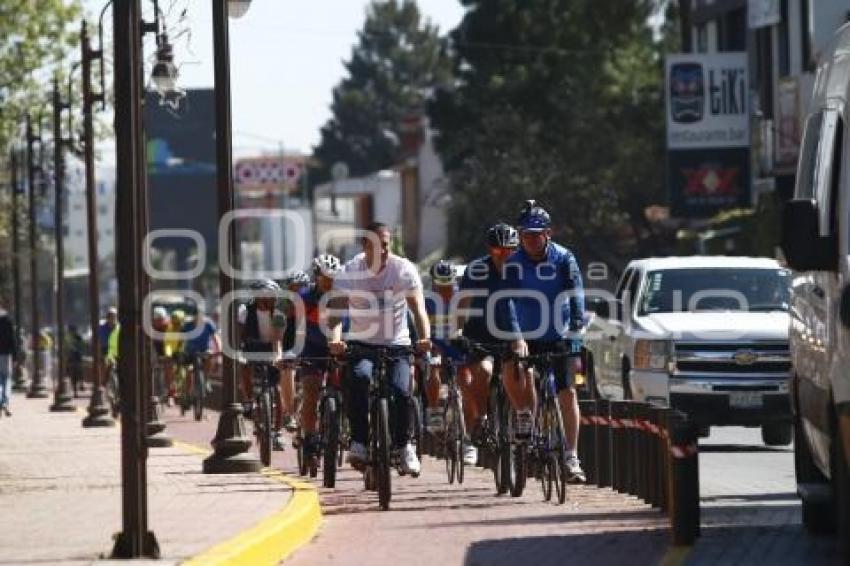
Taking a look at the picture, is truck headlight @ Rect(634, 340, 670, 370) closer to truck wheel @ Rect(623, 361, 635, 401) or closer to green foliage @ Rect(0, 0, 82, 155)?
truck wheel @ Rect(623, 361, 635, 401)

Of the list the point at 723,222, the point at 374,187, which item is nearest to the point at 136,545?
the point at 723,222

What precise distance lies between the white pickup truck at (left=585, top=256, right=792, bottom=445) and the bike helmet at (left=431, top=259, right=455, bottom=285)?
221cm

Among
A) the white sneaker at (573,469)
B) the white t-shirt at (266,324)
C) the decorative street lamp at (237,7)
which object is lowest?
the white sneaker at (573,469)

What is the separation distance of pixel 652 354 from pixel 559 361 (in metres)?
7.85

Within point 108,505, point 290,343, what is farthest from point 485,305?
point 290,343

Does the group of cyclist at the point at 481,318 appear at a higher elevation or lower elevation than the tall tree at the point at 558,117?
lower

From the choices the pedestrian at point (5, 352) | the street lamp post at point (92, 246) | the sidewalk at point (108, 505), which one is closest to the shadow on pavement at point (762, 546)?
the sidewalk at point (108, 505)

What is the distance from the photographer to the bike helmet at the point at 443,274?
83.0ft

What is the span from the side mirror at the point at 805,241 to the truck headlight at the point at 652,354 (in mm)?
12629

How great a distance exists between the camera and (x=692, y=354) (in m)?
25.8

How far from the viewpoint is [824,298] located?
13711 mm

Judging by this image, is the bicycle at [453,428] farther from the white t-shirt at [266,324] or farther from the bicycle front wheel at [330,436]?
the white t-shirt at [266,324]

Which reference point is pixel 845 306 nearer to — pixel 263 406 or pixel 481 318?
pixel 481 318

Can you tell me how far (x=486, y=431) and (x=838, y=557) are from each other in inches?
213
